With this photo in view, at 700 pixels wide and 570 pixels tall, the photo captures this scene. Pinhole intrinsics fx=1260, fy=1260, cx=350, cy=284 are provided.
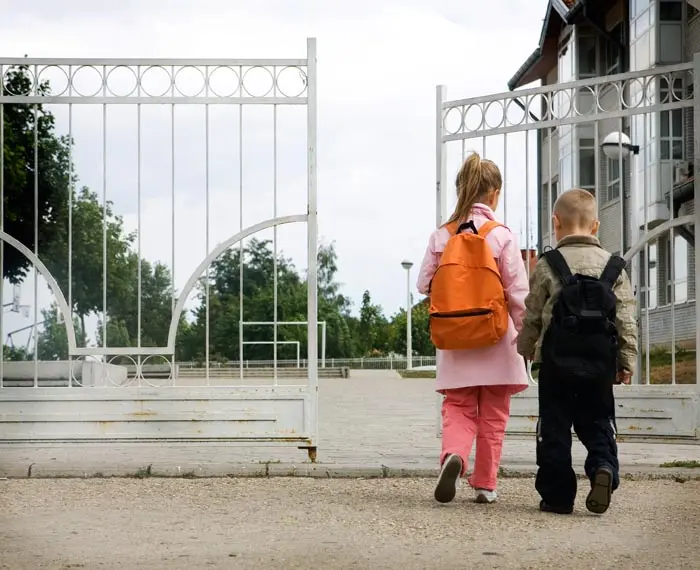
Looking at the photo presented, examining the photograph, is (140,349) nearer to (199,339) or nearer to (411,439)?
(199,339)

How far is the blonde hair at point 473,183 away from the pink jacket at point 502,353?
121 millimetres

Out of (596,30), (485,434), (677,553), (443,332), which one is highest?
(596,30)

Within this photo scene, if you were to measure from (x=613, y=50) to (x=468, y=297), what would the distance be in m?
26.7

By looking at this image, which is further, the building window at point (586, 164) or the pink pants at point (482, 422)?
the building window at point (586, 164)

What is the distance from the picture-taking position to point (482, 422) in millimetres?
5980

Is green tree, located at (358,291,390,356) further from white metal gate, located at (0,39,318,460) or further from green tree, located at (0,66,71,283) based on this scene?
white metal gate, located at (0,39,318,460)

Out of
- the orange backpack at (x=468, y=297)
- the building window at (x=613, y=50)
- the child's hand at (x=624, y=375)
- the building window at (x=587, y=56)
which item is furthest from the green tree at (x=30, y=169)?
the building window at (x=587, y=56)

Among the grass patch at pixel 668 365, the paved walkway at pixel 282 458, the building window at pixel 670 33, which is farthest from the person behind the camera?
the building window at pixel 670 33

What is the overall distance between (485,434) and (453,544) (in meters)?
1.22

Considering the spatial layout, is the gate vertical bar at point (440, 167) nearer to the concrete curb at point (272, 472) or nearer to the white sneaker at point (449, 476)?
the concrete curb at point (272, 472)

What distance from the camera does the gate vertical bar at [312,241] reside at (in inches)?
308

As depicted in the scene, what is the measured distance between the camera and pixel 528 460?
25.0 ft

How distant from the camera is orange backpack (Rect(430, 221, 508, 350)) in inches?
227

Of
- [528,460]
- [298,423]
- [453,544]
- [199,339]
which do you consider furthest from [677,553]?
[199,339]
